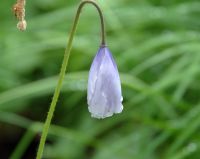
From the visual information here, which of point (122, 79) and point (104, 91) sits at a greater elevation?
point (122, 79)

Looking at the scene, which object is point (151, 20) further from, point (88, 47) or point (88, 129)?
point (88, 129)

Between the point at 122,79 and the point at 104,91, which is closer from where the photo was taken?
the point at 104,91

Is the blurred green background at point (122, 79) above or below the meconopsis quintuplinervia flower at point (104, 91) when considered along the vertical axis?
above

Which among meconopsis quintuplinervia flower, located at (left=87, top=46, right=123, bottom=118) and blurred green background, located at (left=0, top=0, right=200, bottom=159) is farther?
blurred green background, located at (left=0, top=0, right=200, bottom=159)

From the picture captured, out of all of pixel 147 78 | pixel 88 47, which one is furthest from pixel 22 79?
pixel 147 78

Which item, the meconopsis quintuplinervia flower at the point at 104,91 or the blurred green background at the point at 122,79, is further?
the blurred green background at the point at 122,79
